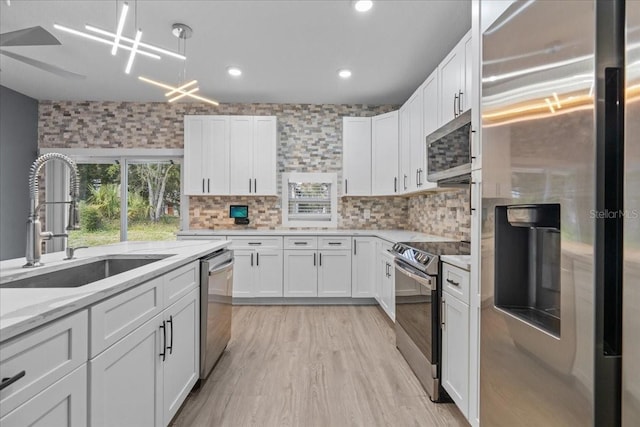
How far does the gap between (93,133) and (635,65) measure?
5.68 m

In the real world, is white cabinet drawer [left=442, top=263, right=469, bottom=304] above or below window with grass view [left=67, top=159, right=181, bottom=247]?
below

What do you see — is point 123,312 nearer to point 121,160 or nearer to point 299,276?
point 299,276

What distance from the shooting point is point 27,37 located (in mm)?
2047

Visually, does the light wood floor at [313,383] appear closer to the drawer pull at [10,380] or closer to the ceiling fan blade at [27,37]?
the drawer pull at [10,380]

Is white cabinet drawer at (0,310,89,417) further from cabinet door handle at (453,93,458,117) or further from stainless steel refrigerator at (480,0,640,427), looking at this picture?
cabinet door handle at (453,93,458,117)

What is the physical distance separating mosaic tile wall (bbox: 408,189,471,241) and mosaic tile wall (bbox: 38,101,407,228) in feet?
1.40

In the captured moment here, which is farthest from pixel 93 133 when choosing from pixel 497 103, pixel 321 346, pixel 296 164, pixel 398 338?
pixel 497 103

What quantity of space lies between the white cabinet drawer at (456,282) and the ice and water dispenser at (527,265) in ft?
1.77

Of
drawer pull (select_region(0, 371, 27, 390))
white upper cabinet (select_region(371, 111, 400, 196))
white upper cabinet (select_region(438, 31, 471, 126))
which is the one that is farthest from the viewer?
white upper cabinet (select_region(371, 111, 400, 196))

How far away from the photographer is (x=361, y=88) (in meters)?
4.15

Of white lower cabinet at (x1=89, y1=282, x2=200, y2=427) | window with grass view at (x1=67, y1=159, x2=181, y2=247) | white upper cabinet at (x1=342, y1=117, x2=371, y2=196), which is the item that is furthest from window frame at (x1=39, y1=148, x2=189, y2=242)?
white lower cabinet at (x1=89, y1=282, x2=200, y2=427)

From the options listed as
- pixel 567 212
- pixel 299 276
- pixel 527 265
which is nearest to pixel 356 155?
pixel 299 276

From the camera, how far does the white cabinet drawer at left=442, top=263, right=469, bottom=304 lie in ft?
5.64

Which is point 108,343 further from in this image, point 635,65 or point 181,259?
point 635,65
